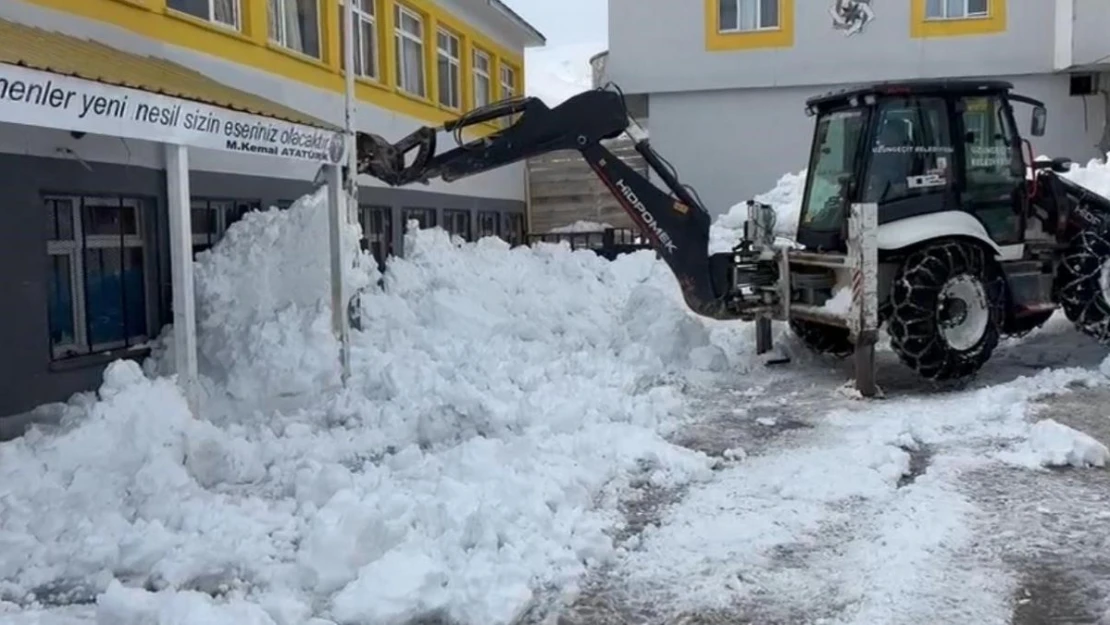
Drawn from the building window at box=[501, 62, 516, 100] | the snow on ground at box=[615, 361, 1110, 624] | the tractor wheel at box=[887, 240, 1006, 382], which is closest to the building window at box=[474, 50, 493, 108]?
the building window at box=[501, 62, 516, 100]

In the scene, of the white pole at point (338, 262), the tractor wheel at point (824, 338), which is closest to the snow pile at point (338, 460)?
the white pole at point (338, 262)

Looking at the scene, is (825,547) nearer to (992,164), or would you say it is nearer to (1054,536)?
(1054,536)

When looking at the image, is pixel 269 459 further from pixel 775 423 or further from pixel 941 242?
pixel 941 242

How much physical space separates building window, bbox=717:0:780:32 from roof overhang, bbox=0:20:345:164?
48.1 ft

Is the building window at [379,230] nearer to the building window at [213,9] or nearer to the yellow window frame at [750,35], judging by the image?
the building window at [213,9]

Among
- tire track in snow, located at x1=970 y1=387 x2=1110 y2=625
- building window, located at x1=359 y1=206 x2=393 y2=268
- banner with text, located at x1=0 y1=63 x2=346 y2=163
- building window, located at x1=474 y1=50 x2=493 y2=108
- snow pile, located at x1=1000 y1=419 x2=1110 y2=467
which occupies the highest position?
building window, located at x1=474 y1=50 x2=493 y2=108

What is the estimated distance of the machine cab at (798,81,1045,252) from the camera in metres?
9.95

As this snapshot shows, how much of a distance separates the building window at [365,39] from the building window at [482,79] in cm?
526

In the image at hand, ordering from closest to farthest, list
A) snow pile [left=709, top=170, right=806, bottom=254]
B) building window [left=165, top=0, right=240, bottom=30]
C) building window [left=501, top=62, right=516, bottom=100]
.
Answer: building window [left=165, top=0, right=240, bottom=30] < snow pile [left=709, top=170, right=806, bottom=254] < building window [left=501, top=62, right=516, bottom=100]

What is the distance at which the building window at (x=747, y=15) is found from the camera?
72.4 ft

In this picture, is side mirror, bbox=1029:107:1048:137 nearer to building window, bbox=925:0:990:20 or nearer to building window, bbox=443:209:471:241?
building window, bbox=443:209:471:241

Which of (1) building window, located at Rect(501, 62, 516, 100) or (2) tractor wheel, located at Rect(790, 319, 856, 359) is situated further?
(1) building window, located at Rect(501, 62, 516, 100)

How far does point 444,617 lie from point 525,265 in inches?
426

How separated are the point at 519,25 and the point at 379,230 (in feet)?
28.6
